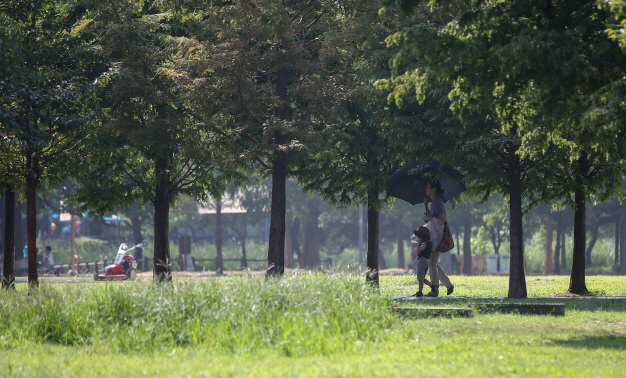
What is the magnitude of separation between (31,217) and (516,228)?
10.0 metres

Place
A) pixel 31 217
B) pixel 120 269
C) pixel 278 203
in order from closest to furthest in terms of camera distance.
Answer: pixel 31 217 < pixel 278 203 < pixel 120 269

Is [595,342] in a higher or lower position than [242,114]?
lower

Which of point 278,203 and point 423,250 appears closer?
point 423,250

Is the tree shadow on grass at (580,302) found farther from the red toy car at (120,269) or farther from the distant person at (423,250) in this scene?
the red toy car at (120,269)

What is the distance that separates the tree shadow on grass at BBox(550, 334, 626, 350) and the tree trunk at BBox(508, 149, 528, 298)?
5359 millimetres

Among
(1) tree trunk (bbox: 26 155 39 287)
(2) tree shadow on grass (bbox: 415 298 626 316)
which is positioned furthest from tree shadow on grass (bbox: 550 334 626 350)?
(1) tree trunk (bbox: 26 155 39 287)

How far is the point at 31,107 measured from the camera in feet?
45.1

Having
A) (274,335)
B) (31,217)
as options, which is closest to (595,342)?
(274,335)

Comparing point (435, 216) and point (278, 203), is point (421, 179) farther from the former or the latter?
point (278, 203)

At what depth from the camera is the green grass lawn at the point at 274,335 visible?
7062 mm

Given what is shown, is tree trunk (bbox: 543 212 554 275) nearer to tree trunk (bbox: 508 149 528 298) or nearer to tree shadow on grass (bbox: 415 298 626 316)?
tree trunk (bbox: 508 149 528 298)

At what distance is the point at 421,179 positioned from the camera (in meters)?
15.6

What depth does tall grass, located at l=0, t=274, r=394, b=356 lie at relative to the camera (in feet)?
27.5

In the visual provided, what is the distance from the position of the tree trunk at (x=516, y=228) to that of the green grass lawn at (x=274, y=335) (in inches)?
135
